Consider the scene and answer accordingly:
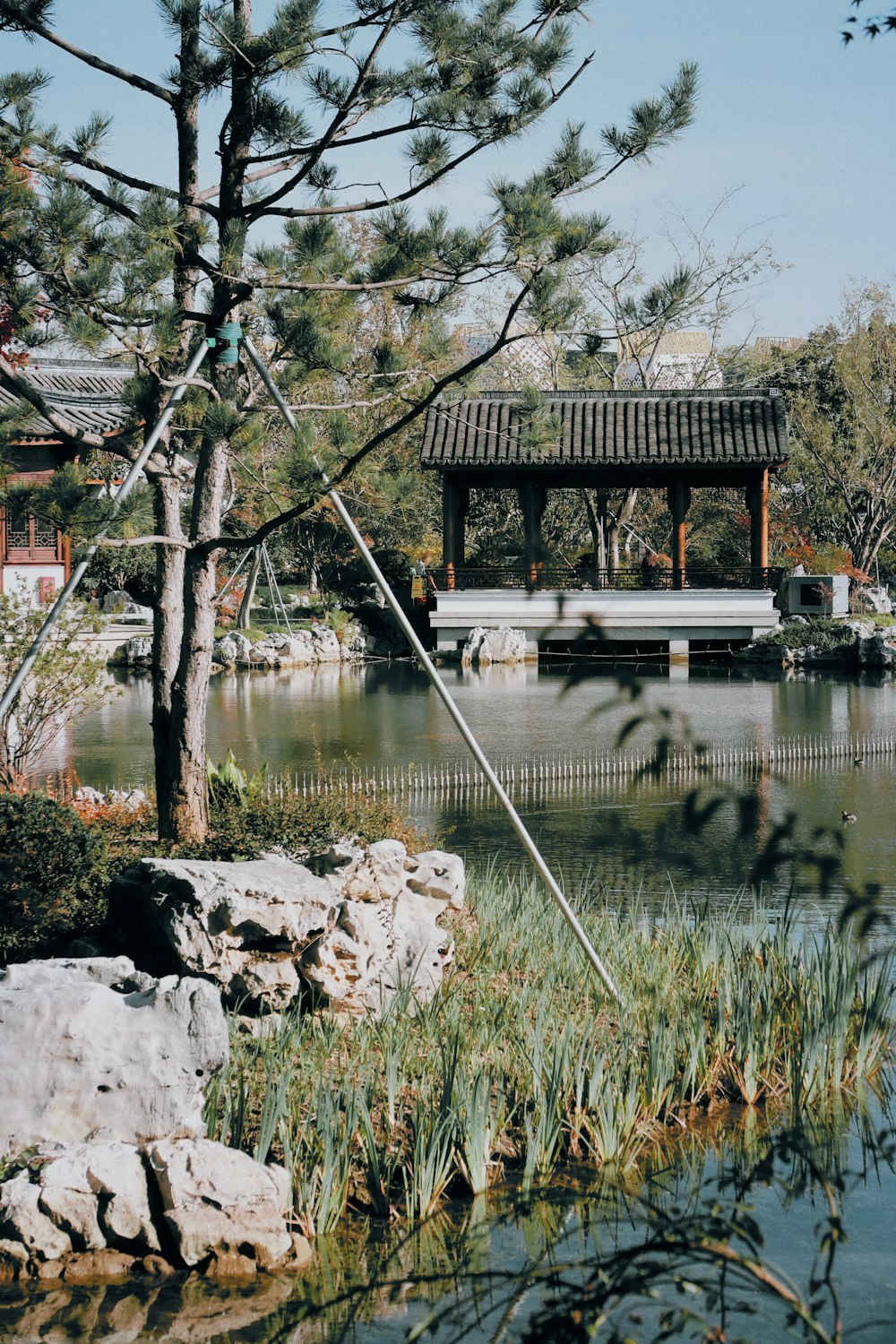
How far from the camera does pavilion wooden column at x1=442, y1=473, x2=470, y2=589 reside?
2406cm

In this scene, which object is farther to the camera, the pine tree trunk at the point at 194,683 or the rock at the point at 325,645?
the rock at the point at 325,645

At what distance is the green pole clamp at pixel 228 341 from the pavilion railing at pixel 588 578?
56.8 ft

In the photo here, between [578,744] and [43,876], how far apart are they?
904 cm

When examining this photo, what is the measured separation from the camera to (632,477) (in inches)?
960

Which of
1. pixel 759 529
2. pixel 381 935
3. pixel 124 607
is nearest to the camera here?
pixel 381 935

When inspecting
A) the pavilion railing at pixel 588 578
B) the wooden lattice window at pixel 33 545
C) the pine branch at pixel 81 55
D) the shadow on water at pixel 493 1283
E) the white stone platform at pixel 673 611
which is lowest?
the shadow on water at pixel 493 1283

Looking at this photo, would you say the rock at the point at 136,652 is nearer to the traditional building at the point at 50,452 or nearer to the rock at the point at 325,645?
the traditional building at the point at 50,452

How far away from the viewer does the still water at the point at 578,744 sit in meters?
8.51

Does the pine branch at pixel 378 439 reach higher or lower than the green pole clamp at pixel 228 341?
lower

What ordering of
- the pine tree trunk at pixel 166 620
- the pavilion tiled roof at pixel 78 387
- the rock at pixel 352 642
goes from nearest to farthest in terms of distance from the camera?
the pine tree trunk at pixel 166 620
the pavilion tiled roof at pixel 78 387
the rock at pixel 352 642

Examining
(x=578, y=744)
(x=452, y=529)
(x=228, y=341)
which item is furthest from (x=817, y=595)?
(x=228, y=341)

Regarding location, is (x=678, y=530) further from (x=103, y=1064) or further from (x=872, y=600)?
(x=103, y=1064)

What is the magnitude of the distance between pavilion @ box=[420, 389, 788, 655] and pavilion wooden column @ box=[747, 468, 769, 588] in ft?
0.07

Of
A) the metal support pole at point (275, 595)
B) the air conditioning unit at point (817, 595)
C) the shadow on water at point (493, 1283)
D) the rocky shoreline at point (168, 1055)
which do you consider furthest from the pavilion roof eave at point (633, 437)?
the shadow on water at point (493, 1283)
